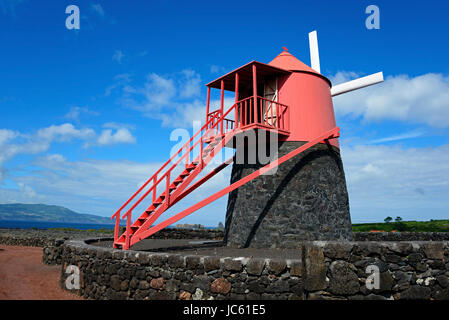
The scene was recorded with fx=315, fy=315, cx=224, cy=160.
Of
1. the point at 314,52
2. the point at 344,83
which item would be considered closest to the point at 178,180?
the point at 344,83

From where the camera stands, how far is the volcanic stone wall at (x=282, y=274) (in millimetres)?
4520

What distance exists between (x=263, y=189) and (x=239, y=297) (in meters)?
5.20

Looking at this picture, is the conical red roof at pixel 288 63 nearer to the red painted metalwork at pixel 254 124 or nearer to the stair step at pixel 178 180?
the red painted metalwork at pixel 254 124

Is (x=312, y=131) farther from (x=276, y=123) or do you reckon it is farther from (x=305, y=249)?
(x=305, y=249)

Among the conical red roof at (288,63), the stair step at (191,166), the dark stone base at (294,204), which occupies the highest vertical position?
the conical red roof at (288,63)

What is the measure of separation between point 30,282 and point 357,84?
1274 centimetres

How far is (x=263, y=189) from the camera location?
411 inches

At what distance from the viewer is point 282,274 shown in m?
5.38

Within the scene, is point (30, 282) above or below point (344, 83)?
below

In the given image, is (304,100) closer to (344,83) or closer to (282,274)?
(344,83)

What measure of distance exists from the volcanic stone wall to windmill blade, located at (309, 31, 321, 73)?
10163 millimetres

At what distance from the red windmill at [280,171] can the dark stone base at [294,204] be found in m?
0.03

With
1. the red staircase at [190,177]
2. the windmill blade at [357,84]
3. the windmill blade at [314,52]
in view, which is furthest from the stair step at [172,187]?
the windmill blade at [314,52]
